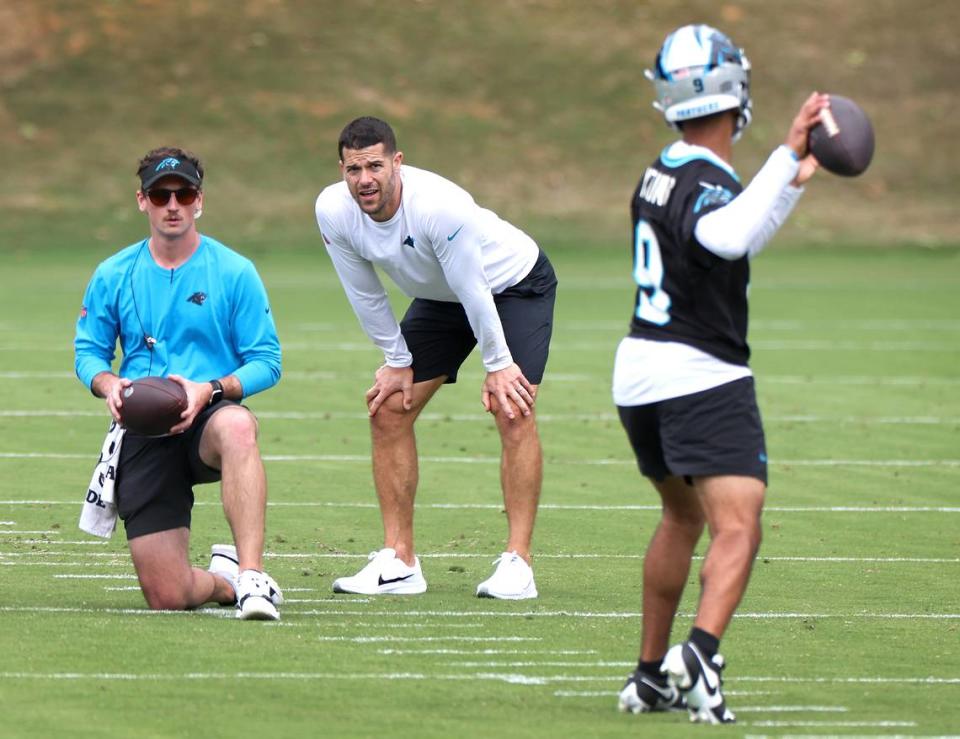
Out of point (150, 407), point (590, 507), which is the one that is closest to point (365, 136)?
point (150, 407)

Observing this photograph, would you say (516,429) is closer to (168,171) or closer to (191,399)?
(191,399)

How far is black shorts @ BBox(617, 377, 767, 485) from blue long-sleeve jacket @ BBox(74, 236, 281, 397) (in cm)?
237

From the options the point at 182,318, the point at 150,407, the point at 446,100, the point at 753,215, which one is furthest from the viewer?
the point at 446,100

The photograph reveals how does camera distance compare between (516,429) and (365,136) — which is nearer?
(365,136)

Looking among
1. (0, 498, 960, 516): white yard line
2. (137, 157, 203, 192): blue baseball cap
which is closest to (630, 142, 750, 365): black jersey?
(137, 157, 203, 192): blue baseball cap

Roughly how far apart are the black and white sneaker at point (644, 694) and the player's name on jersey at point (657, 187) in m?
1.36

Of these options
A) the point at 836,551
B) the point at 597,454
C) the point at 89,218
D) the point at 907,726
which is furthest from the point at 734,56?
the point at 89,218

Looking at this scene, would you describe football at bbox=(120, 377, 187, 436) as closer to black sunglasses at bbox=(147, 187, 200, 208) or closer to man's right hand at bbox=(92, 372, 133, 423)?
man's right hand at bbox=(92, 372, 133, 423)

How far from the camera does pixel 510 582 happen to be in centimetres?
755

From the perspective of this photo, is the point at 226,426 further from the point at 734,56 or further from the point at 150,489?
the point at 734,56

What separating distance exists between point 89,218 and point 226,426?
24.7 m

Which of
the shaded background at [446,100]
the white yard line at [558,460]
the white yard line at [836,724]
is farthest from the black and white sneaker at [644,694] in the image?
the shaded background at [446,100]

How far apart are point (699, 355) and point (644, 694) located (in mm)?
987

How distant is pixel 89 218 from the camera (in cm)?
3125
